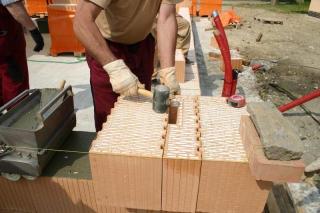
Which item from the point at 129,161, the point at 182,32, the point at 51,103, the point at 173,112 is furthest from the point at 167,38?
the point at 182,32

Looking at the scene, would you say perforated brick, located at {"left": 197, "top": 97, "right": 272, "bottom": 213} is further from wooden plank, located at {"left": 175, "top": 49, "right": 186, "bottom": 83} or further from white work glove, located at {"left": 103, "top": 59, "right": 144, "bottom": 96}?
wooden plank, located at {"left": 175, "top": 49, "right": 186, "bottom": 83}

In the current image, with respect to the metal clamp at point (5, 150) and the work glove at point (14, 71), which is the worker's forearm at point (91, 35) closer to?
the metal clamp at point (5, 150)

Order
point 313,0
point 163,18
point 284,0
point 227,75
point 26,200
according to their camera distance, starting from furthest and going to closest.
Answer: point 284,0 → point 313,0 → point 227,75 → point 163,18 → point 26,200

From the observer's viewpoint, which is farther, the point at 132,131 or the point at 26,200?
the point at 26,200

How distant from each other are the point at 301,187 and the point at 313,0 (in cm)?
1197

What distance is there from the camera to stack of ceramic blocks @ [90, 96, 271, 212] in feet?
4.84

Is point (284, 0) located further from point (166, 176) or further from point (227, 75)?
point (166, 176)

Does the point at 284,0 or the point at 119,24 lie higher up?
the point at 119,24

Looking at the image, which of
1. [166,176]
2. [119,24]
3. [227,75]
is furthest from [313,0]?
[166,176]

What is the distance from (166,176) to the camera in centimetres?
152

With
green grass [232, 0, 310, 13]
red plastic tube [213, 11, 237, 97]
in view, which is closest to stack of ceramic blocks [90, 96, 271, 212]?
red plastic tube [213, 11, 237, 97]

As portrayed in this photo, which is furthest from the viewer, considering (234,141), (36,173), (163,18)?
(163,18)

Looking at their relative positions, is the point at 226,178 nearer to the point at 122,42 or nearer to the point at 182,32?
the point at 122,42

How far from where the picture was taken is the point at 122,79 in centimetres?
195
